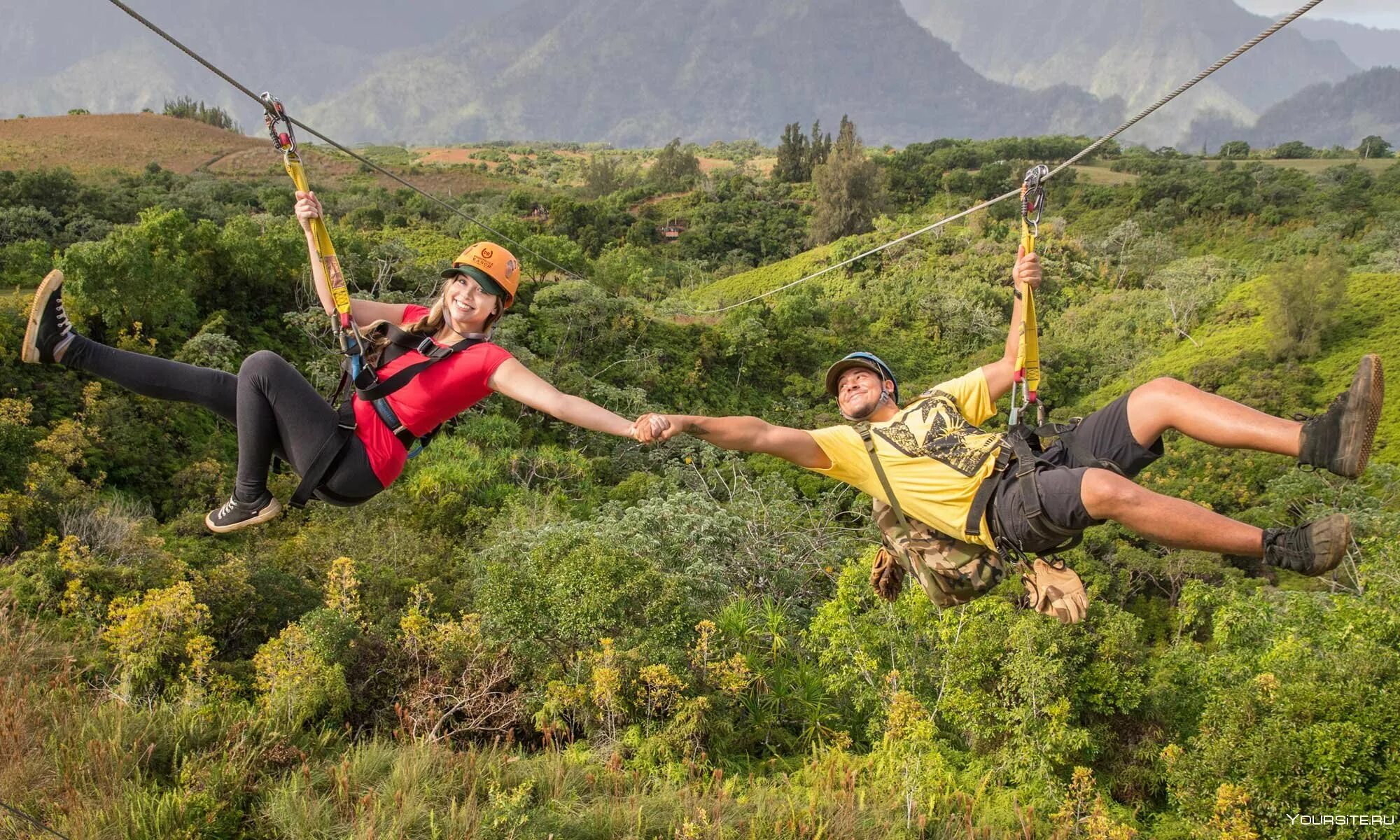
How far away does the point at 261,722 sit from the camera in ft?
23.5

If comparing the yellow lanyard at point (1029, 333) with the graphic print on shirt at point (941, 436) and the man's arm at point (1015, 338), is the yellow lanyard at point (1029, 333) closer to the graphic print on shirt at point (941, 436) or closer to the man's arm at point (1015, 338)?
the man's arm at point (1015, 338)

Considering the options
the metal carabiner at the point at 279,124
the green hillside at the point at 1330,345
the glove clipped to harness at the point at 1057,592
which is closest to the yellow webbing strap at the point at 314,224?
the metal carabiner at the point at 279,124

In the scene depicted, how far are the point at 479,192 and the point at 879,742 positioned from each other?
44.0 meters

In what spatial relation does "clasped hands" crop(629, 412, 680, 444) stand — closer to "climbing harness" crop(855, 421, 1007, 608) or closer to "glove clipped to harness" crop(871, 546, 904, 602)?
"climbing harness" crop(855, 421, 1007, 608)

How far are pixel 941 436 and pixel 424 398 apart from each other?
249 cm

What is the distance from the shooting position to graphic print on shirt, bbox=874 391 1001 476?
4059 mm

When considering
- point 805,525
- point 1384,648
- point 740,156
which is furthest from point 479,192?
point 740,156

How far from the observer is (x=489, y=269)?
160 inches

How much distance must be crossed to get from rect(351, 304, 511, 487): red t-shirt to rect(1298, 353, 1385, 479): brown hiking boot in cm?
344

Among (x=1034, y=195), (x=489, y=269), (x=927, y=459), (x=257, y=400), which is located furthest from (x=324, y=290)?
(x=1034, y=195)

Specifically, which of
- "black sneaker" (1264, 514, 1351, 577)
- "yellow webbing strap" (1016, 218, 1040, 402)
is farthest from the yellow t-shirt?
"black sneaker" (1264, 514, 1351, 577)

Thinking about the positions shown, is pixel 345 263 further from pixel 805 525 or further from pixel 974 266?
pixel 974 266

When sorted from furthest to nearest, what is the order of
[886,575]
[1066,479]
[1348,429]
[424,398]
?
[886,575], [424,398], [1066,479], [1348,429]

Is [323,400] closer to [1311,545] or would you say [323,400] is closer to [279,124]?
[279,124]
